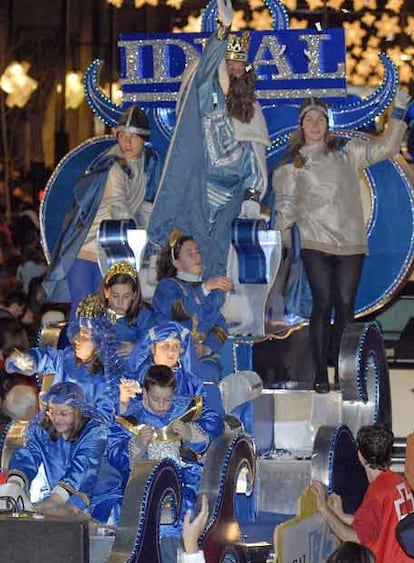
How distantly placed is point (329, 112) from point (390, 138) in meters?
0.56

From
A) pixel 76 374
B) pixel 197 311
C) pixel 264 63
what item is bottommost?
pixel 76 374

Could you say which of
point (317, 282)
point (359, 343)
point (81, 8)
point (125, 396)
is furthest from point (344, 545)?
point (81, 8)

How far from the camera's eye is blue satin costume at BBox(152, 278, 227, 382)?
8570mm

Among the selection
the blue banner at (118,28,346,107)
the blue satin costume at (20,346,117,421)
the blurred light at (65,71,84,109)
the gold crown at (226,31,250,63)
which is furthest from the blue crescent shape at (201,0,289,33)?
the blurred light at (65,71,84,109)

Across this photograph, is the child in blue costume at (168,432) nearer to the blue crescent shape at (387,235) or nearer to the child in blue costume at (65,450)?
the child in blue costume at (65,450)

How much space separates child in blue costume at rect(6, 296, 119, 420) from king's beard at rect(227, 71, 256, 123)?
1570mm

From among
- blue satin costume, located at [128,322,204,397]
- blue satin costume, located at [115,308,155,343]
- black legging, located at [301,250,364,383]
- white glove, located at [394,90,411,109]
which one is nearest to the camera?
blue satin costume, located at [128,322,204,397]

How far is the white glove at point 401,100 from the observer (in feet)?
31.0

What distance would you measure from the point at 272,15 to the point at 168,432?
134 inches

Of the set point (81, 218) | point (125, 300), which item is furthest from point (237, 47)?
point (125, 300)

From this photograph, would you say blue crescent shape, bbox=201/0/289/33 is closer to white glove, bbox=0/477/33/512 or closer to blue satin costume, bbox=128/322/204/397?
blue satin costume, bbox=128/322/204/397

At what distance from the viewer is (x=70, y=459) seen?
755cm

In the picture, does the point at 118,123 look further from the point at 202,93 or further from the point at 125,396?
the point at 125,396

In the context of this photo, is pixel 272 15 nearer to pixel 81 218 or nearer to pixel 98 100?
pixel 98 100
